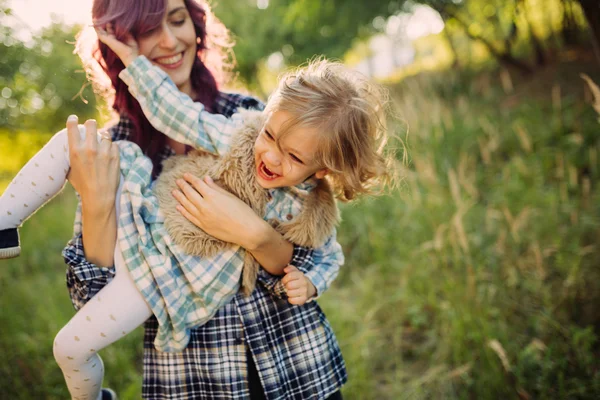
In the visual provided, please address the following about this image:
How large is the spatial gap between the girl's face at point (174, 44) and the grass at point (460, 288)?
0.98 meters

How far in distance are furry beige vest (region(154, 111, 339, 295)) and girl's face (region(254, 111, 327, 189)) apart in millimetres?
47

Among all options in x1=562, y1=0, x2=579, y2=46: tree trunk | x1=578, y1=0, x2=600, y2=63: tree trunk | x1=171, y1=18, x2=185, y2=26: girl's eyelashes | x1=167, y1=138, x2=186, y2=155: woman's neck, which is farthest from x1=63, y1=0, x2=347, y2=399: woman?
x1=562, y1=0, x2=579, y2=46: tree trunk

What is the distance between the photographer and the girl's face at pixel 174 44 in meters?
1.53

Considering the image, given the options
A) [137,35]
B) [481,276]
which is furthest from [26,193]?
[481,276]

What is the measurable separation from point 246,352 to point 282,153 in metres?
0.68

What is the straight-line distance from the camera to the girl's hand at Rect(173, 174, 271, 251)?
1338 millimetres

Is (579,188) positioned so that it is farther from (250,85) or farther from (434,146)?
(250,85)

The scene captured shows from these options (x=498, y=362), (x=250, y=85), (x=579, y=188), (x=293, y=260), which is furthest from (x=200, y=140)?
(x=250, y=85)

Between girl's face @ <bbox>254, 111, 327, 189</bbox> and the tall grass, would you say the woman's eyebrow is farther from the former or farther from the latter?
the tall grass

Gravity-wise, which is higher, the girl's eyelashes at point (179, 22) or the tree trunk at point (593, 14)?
the girl's eyelashes at point (179, 22)

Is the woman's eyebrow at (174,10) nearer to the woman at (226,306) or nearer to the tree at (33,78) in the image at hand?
the woman at (226,306)

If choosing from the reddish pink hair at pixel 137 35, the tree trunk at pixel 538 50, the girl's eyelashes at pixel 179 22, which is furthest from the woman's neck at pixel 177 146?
the tree trunk at pixel 538 50

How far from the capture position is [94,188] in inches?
51.8

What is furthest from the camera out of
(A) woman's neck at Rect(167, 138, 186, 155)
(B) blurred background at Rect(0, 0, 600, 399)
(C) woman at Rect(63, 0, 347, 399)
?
(B) blurred background at Rect(0, 0, 600, 399)
